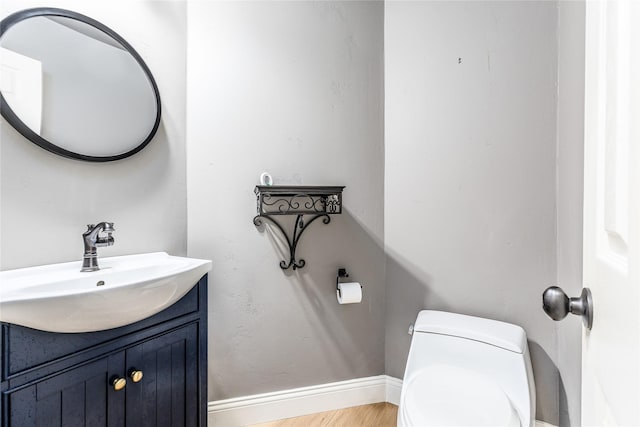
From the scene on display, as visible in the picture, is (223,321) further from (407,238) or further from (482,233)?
(482,233)

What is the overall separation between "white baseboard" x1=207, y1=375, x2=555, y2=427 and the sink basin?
0.78 metres

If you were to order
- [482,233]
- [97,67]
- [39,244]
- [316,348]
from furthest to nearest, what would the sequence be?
[316,348], [482,233], [97,67], [39,244]

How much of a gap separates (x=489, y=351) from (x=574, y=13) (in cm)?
127

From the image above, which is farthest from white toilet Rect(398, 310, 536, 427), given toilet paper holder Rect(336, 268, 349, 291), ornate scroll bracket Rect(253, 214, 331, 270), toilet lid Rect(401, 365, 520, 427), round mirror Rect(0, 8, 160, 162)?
round mirror Rect(0, 8, 160, 162)

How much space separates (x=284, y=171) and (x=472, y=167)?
90cm

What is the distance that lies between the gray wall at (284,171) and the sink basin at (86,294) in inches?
16.6

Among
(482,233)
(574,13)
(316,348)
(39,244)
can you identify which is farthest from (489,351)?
(39,244)

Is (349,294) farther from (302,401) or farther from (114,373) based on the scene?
(114,373)

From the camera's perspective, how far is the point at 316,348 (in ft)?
5.24

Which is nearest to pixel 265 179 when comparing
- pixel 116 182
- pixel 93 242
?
pixel 116 182

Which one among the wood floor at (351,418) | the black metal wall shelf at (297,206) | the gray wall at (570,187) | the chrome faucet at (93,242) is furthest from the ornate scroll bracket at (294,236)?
the gray wall at (570,187)

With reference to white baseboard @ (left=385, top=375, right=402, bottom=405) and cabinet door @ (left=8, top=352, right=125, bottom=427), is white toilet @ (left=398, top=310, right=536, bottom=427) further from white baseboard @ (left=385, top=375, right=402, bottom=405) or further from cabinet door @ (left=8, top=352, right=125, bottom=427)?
cabinet door @ (left=8, top=352, right=125, bottom=427)

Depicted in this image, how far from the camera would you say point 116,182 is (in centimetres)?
122

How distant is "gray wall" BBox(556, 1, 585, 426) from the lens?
105cm
